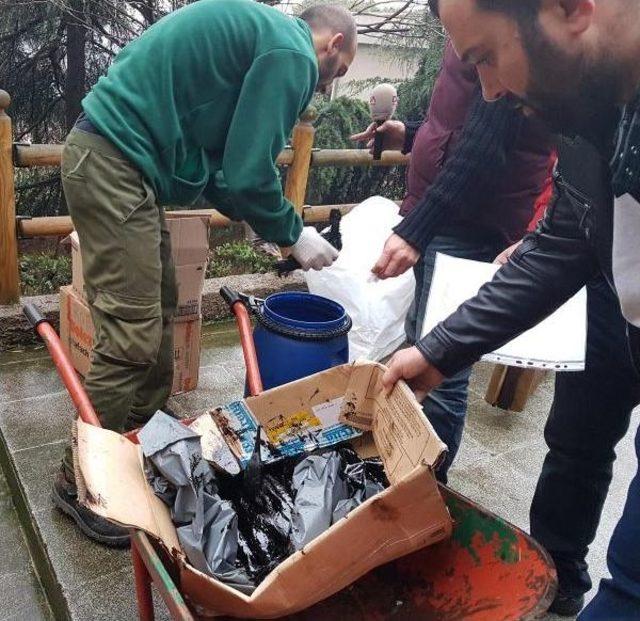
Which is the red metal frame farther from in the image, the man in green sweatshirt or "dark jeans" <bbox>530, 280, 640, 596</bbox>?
"dark jeans" <bbox>530, 280, 640, 596</bbox>

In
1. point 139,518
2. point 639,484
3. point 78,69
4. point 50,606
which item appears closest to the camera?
point 639,484

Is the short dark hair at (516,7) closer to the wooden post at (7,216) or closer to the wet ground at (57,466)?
the wet ground at (57,466)

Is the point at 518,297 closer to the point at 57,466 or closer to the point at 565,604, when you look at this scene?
the point at 565,604

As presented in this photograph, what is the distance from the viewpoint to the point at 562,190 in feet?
4.92

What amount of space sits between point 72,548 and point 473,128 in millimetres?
1915

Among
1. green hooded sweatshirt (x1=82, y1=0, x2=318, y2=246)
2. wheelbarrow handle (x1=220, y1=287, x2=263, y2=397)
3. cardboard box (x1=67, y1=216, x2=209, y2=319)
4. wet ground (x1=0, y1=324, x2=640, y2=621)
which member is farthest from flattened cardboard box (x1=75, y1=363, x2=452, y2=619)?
cardboard box (x1=67, y1=216, x2=209, y2=319)

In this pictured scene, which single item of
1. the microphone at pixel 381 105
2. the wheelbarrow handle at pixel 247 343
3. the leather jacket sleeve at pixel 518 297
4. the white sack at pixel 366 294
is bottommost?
the white sack at pixel 366 294

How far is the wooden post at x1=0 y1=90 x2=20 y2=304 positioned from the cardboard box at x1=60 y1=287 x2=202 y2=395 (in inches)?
21.3

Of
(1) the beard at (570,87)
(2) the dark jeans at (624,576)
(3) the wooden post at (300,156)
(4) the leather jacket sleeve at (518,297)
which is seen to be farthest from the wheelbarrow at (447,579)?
(3) the wooden post at (300,156)

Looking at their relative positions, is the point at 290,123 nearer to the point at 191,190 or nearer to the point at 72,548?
the point at 191,190

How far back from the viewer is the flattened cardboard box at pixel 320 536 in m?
1.20

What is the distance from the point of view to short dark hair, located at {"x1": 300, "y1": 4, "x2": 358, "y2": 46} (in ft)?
7.52

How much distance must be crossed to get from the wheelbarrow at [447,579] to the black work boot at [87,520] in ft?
2.11

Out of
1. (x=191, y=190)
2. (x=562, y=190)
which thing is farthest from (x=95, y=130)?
(x=562, y=190)
